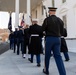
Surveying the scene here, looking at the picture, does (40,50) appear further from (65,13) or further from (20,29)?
(65,13)

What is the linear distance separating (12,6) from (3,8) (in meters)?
2.83

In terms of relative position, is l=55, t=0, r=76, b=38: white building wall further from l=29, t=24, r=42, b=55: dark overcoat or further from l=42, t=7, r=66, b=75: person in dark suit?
l=42, t=7, r=66, b=75: person in dark suit

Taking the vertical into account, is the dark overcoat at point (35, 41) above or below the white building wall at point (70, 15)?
below

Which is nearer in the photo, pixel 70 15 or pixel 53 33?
pixel 53 33

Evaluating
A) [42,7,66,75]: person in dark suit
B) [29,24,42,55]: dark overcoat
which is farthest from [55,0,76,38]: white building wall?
[42,7,66,75]: person in dark suit

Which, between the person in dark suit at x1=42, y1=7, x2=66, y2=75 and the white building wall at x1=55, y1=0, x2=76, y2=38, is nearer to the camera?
the person in dark suit at x1=42, y1=7, x2=66, y2=75

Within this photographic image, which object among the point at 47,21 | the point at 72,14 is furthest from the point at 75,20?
the point at 47,21

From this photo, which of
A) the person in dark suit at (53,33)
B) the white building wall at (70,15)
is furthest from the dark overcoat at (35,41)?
the white building wall at (70,15)

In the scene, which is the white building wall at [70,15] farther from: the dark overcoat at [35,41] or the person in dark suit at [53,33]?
the person in dark suit at [53,33]

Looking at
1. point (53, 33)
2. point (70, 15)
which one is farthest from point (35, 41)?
point (70, 15)

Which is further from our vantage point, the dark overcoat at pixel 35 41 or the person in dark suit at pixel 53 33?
the dark overcoat at pixel 35 41

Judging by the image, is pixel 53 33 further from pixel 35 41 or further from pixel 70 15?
pixel 70 15

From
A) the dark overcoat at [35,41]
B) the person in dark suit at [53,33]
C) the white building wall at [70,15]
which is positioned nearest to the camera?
the person in dark suit at [53,33]

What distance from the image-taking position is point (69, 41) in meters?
18.9
